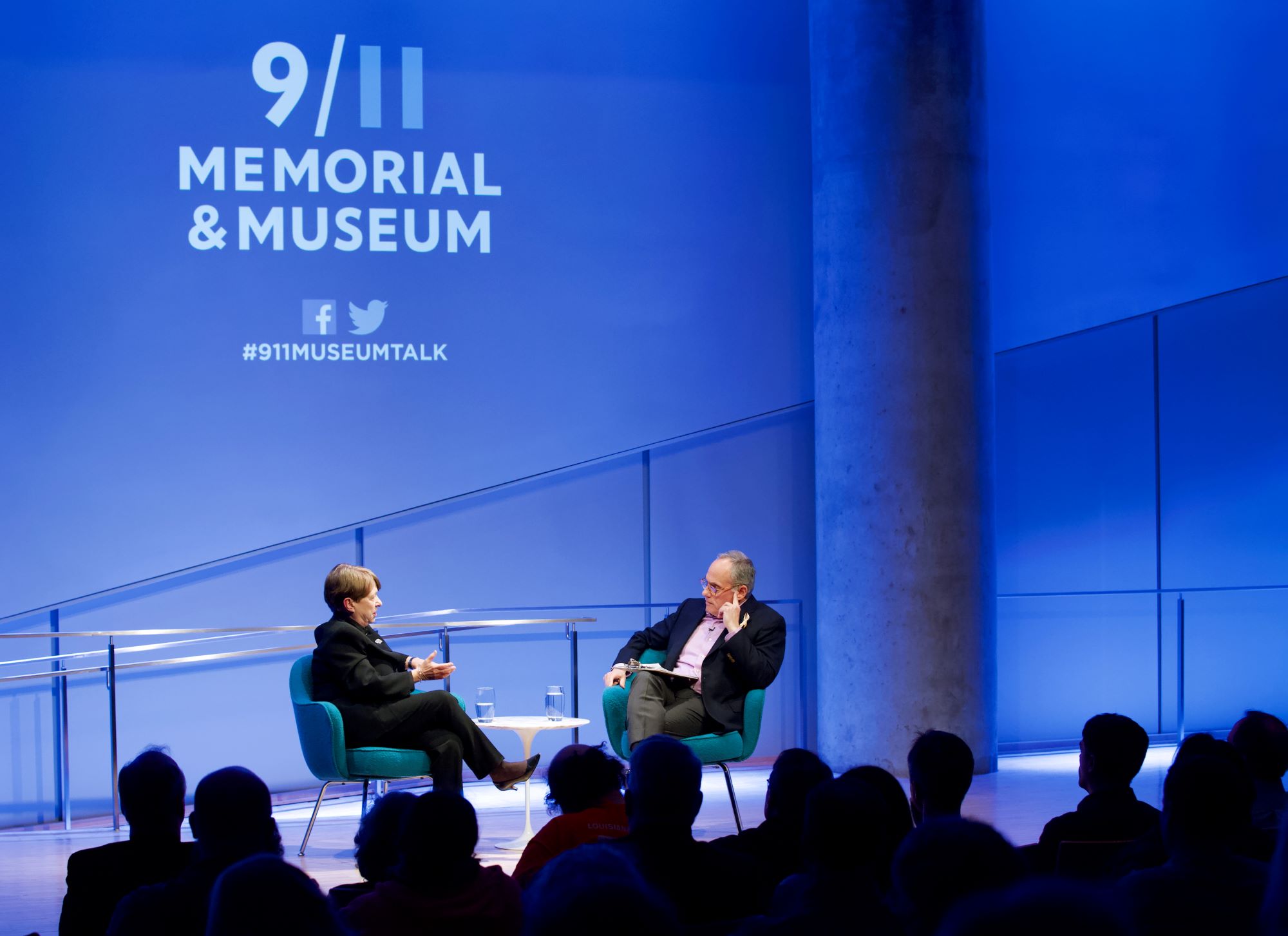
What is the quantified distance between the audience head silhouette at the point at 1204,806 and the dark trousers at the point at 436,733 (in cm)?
344

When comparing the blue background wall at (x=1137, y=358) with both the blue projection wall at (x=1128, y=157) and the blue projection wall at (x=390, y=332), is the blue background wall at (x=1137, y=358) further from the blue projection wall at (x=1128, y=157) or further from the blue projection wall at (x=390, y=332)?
the blue projection wall at (x=390, y=332)

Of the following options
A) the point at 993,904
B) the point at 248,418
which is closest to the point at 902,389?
the point at 248,418

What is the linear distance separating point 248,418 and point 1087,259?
482 centimetres

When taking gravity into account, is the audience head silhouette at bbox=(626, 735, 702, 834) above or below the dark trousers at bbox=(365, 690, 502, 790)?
above

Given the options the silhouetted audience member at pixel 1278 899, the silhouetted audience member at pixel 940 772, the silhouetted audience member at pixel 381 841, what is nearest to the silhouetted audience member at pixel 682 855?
the silhouetted audience member at pixel 381 841

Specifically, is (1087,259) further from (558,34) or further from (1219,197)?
(558,34)

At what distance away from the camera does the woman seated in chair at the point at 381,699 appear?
5.48 meters

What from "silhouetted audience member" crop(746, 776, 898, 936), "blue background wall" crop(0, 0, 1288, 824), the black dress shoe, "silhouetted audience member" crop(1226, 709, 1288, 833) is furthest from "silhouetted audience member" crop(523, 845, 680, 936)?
"blue background wall" crop(0, 0, 1288, 824)

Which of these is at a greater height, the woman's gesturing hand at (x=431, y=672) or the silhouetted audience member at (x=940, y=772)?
the silhouetted audience member at (x=940, y=772)

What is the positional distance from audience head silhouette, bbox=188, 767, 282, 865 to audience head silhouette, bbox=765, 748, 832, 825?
116 centimetres

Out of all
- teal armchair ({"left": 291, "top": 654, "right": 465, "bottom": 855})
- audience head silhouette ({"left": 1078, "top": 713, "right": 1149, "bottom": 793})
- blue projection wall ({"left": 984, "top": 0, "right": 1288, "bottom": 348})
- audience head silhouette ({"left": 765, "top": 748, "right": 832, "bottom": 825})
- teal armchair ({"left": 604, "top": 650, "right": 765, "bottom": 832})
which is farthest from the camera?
blue projection wall ({"left": 984, "top": 0, "right": 1288, "bottom": 348})

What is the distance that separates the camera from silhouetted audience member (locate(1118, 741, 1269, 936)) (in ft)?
6.58

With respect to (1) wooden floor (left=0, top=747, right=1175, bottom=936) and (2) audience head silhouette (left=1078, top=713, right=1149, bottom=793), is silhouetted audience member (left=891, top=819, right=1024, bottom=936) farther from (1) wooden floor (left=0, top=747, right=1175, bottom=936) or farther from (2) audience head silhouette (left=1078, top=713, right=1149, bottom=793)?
(1) wooden floor (left=0, top=747, right=1175, bottom=936)

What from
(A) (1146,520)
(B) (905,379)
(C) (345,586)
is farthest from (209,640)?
(A) (1146,520)
